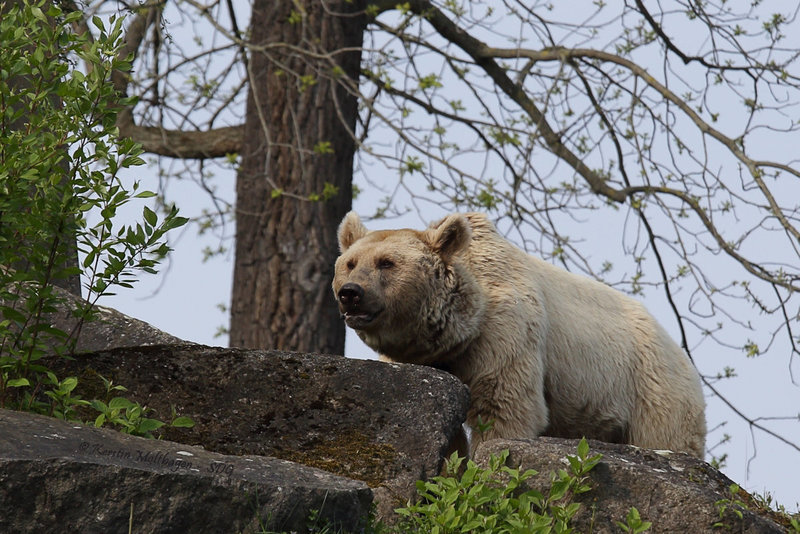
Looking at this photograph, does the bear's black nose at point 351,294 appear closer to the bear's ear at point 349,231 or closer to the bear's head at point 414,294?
the bear's head at point 414,294

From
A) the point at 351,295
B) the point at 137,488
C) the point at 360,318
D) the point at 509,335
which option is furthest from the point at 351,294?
the point at 137,488

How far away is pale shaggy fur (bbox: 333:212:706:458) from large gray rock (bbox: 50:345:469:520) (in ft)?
3.10

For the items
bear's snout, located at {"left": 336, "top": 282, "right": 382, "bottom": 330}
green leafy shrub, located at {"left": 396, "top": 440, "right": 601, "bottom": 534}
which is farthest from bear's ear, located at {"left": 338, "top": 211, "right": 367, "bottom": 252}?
green leafy shrub, located at {"left": 396, "top": 440, "right": 601, "bottom": 534}

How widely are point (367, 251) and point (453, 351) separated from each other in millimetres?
763

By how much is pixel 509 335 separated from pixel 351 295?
0.94m

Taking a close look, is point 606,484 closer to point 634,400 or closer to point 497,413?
point 497,413

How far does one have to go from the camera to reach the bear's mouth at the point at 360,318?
5.88m

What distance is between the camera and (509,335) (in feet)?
19.7

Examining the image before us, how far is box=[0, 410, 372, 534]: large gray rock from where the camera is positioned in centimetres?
334

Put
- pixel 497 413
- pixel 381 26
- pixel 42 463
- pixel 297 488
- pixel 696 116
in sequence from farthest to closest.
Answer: pixel 381 26 → pixel 696 116 → pixel 497 413 → pixel 297 488 → pixel 42 463

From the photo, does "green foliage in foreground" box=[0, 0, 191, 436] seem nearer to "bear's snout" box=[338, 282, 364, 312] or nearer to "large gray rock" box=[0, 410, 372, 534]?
"large gray rock" box=[0, 410, 372, 534]

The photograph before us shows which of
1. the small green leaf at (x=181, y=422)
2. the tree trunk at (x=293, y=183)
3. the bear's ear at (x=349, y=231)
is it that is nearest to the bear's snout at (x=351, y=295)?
the bear's ear at (x=349, y=231)

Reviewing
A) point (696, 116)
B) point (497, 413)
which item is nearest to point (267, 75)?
point (696, 116)

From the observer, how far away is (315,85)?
33.2 ft
